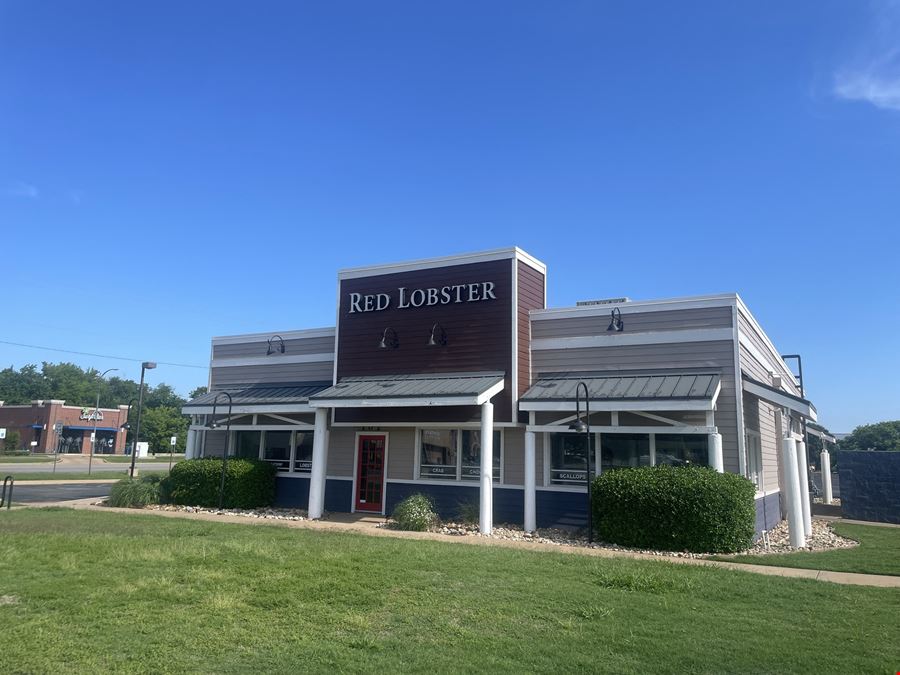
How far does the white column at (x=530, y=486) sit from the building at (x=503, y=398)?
3 centimetres

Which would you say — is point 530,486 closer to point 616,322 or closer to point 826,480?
point 616,322

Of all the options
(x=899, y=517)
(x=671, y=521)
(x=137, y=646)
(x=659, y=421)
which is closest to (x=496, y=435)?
(x=659, y=421)

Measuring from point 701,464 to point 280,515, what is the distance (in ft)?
35.0

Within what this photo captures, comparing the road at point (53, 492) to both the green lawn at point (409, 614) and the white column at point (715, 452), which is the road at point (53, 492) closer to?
the green lawn at point (409, 614)

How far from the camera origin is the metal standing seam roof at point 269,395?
18.9 metres

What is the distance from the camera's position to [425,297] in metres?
17.5

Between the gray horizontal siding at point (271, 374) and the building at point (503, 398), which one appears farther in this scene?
the gray horizontal siding at point (271, 374)

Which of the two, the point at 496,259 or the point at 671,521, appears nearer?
the point at 671,521

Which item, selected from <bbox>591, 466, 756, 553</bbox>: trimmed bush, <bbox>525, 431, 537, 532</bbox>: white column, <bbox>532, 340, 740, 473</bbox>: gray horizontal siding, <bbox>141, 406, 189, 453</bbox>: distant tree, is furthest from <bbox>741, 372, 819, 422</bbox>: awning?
<bbox>141, 406, 189, 453</bbox>: distant tree

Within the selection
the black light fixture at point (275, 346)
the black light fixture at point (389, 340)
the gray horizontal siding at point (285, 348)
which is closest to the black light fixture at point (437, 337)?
the black light fixture at point (389, 340)

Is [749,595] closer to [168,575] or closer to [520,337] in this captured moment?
[168,575]

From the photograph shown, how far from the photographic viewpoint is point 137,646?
19.4ft

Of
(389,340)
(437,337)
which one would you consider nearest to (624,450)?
(437,337)

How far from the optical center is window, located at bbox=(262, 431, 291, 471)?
19.7 metres
